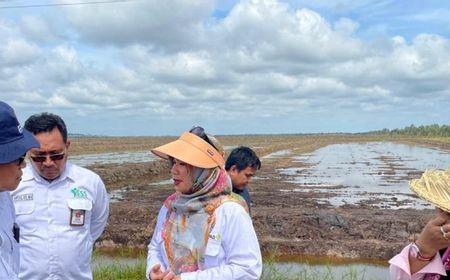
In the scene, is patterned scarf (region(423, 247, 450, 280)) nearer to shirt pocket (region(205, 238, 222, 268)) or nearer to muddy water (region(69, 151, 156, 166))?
shirt pocket (region(205, 238, 222, 268))

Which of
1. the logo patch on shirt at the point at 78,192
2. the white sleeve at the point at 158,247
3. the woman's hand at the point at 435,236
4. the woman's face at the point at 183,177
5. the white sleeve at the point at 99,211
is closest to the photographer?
the woman's hand at the point at 435,236

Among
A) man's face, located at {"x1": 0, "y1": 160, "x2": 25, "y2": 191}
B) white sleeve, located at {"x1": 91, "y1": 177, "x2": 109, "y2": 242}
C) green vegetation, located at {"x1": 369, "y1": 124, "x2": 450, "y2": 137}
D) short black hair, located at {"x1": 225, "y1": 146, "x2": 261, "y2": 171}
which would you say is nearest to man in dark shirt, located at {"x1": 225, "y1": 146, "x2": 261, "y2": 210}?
short black hair, located at {"x1": 225, "y1": 146, "x2": 261, "y2": 171}

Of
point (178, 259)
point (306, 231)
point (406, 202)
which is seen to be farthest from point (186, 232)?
point (406, 202)

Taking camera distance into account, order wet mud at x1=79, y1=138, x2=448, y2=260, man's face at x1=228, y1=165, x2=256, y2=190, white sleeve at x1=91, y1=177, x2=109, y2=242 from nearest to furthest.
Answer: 1. white sleeve at x1=91, y1=177, x2=109, y2=242
2. man's face at x1=228, y1=165, x2=256, y2=190
3. wet mud at x1=79, y1=138, x2=448, y2=260

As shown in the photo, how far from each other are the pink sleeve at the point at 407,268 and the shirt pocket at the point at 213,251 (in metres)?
0.75

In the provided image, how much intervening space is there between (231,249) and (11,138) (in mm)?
1056

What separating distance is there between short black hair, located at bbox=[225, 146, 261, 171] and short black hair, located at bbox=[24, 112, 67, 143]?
132 cm

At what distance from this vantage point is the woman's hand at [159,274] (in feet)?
7.43

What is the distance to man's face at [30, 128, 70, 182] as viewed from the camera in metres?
2.72

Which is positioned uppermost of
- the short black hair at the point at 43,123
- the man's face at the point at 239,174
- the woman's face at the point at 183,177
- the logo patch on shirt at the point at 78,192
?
the short black hair at the point at 43,123

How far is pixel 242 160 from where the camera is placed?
3697 millimetres

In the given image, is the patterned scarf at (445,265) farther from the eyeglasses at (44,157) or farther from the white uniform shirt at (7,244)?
the eyeglasses at (44,157)

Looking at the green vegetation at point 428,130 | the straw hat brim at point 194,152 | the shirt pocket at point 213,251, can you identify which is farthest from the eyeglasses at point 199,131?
the green vegetation at point 428,130

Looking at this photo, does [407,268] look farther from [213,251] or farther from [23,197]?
[23,197]
